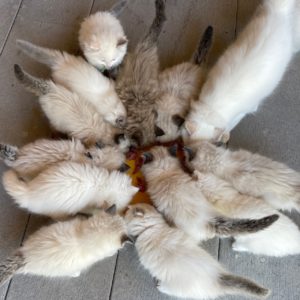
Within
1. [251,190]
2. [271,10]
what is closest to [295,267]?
[251,190]

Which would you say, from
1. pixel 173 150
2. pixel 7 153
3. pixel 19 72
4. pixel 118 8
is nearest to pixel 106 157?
pixel 173 150

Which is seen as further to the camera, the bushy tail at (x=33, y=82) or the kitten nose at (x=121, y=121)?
the kitten nose at (x=121, y=121)

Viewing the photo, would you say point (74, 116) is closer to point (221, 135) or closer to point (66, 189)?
point (66, 189)

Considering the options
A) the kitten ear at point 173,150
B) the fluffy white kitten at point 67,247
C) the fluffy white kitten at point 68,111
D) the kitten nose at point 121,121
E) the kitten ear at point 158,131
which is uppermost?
the kitten ear at point 158,131

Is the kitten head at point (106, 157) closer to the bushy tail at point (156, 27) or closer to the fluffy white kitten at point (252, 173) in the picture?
the fluffy white kitten at point (252, 173)

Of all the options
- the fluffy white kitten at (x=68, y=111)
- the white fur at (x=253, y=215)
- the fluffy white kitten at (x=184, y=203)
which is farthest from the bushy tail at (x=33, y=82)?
the white fur at (x=253, y=215)
